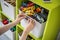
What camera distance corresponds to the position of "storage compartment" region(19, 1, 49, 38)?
1.27 meters

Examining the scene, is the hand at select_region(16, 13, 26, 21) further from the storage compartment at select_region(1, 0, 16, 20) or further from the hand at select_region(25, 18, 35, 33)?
the storage compartment at select_region(1, 0, 16, 20)

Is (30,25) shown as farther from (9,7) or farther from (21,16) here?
(9,7)

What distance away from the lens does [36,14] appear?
1.30 m

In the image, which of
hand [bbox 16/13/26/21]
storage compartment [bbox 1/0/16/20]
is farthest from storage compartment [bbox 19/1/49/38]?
storage compartment [bbox 1/0/16/20]

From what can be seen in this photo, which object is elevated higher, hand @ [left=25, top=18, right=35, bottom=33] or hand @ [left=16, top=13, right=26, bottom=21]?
hand @ [left=16, top=13, right=26, bottom=21]

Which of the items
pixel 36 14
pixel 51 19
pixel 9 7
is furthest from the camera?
pixel 9 7

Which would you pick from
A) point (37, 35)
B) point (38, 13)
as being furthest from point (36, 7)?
point (37, 35)

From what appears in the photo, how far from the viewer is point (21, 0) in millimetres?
1450

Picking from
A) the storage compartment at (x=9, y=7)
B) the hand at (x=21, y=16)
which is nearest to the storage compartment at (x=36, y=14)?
the hand at (x=21, y=16)

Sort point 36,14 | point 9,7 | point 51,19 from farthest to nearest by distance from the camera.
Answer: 1. point 9,7
2. point 36,14
3. point 51,19

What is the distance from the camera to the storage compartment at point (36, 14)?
127 cm

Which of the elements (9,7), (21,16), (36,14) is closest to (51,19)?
(36,14)

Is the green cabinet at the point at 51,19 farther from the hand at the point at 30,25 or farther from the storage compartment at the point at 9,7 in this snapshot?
the storage compartment at the point at 9,7

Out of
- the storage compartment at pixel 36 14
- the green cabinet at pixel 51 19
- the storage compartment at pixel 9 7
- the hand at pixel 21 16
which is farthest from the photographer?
the storage compartment at pixel 9 7
